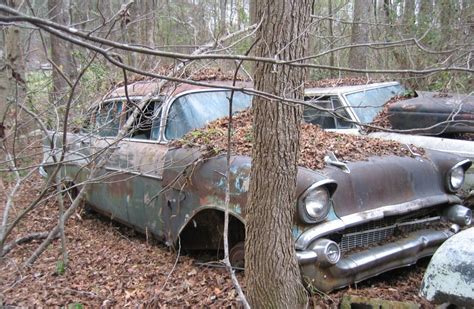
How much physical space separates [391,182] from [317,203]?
797 millimetres

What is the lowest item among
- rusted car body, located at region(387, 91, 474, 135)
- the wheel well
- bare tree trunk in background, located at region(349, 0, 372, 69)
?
the wheel well

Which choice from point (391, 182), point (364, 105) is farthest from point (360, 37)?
point (391, 182)

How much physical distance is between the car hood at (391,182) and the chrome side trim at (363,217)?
1 centimetres

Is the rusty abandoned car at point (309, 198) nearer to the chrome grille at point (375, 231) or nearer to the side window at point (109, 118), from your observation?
the chrome grille at point (375, 231)

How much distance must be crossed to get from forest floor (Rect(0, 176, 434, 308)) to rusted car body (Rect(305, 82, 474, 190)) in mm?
1508

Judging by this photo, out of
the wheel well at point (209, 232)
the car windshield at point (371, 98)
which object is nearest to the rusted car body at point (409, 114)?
the car windshield at point (371, 98)

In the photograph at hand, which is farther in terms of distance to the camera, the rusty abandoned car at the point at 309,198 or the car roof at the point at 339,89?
the car roof at the point at 339,89

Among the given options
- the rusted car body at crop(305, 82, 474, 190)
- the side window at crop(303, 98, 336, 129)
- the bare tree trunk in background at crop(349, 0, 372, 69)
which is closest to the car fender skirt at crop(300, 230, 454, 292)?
the rusted car body at crop(305, 82, 474, 190)

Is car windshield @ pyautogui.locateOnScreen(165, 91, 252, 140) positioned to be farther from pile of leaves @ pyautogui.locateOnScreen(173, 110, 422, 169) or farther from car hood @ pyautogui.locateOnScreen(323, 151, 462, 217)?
car hood @ pyautogui.locateOnScreen(323, 151, 462, 217)

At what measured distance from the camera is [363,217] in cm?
326

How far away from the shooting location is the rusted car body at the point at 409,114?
4766 mm

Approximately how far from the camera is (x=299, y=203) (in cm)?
305

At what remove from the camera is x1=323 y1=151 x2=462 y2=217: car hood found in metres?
3.30

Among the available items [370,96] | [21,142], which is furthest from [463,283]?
[21,142]
